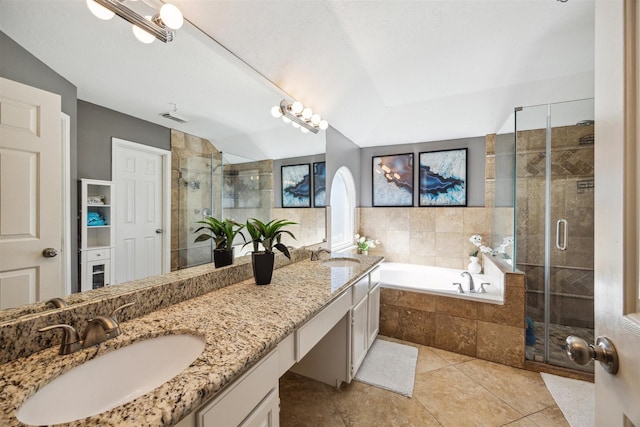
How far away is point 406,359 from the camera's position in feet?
7.14

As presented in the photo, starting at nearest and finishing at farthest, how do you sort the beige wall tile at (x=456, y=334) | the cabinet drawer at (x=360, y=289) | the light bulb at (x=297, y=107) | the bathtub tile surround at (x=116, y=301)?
the bathtub tile surround at (x=116, y=301) < the cabinet drawer at (x=360, y=289) < the light bulb at (x=297, y=107) < the beige wall tile at (x=456, y=334)

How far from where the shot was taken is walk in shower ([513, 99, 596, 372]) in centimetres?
230

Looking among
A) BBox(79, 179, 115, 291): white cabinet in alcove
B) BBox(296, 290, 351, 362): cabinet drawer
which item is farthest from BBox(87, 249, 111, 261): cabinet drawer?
BBox(296, 290, 351, 362): cabinet drawer

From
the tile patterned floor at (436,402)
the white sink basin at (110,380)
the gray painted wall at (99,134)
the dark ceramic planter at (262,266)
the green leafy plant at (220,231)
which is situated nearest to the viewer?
the white sink basin at (110,380)

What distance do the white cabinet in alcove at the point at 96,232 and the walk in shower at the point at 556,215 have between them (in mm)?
2994

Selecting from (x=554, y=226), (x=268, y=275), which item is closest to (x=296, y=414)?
(x=268, y=275)

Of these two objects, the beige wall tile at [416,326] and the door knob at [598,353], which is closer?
the door knob at [598,353]

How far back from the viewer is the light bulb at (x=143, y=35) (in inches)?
40.3

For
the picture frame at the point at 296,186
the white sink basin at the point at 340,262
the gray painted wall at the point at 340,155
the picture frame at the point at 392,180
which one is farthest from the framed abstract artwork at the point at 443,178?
the picture frame at the point at 296,186

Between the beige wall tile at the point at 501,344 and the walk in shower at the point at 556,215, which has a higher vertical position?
the walk in shower at the point at 556,215

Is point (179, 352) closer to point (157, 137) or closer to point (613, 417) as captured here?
point (157, 137)

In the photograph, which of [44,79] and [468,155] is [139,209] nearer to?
[44,79]

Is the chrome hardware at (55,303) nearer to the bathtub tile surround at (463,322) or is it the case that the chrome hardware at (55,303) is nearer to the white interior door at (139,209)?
the white interior door at (139,209)

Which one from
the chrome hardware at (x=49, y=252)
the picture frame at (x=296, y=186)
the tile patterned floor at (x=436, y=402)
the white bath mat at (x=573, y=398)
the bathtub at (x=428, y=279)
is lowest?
the tile patterned floor at (x=436, y=402)
